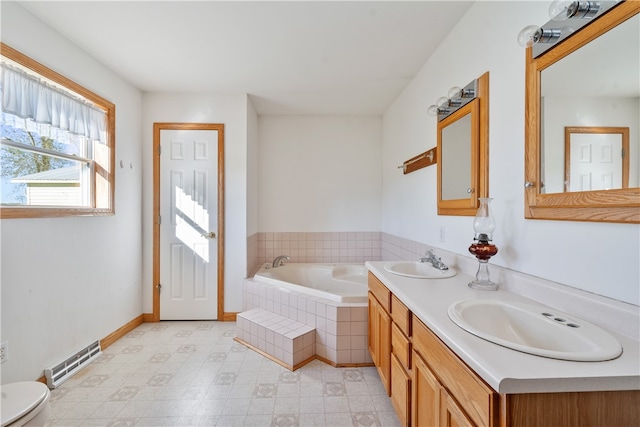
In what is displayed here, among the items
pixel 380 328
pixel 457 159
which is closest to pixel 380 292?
pixel 380 328

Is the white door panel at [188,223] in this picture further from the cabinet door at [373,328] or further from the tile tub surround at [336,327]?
the cabinet door at [373,328]

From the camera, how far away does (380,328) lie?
5.59ft

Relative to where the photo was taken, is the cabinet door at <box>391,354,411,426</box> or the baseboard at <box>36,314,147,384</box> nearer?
the cabinet door at <box>391,354,411,426</box>

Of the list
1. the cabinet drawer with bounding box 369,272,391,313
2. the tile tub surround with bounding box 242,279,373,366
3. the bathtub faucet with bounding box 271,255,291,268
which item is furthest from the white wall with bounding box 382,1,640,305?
the bathtub faucet with bounding box 271,255,291,268

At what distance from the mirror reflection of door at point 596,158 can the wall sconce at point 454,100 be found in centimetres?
68

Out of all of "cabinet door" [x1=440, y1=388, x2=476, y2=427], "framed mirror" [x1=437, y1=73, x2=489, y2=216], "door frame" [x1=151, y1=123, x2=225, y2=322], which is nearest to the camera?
"cabinet door" [x1=440, y1=388, x2=476, y2=427]

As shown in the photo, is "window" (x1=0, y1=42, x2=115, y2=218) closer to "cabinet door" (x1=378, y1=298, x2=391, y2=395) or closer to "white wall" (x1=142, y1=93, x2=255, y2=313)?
"white wall" (x1=142, y1=93, x2=255, y2=313)

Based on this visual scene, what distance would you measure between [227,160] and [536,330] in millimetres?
2804

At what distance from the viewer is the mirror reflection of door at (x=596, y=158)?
83cm

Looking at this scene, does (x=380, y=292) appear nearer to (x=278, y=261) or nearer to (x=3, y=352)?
(x=278, y=261)

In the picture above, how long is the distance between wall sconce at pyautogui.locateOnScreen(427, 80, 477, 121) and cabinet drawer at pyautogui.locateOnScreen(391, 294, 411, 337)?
126cm

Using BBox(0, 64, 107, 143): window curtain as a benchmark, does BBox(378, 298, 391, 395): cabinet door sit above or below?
below

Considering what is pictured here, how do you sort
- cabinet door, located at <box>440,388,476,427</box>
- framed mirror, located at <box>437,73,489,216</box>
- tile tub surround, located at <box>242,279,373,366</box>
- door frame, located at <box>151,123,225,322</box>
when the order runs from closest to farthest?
cabinet door, located at <box>440,388,476,427</box>, framed mirror, located at <box>437,73,489,216</box>, tile tub surround, located at <box>242,279,373,366</box>, door frame, located at <box>151,123,225,322</box>

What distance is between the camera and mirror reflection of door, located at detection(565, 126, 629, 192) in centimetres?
83
